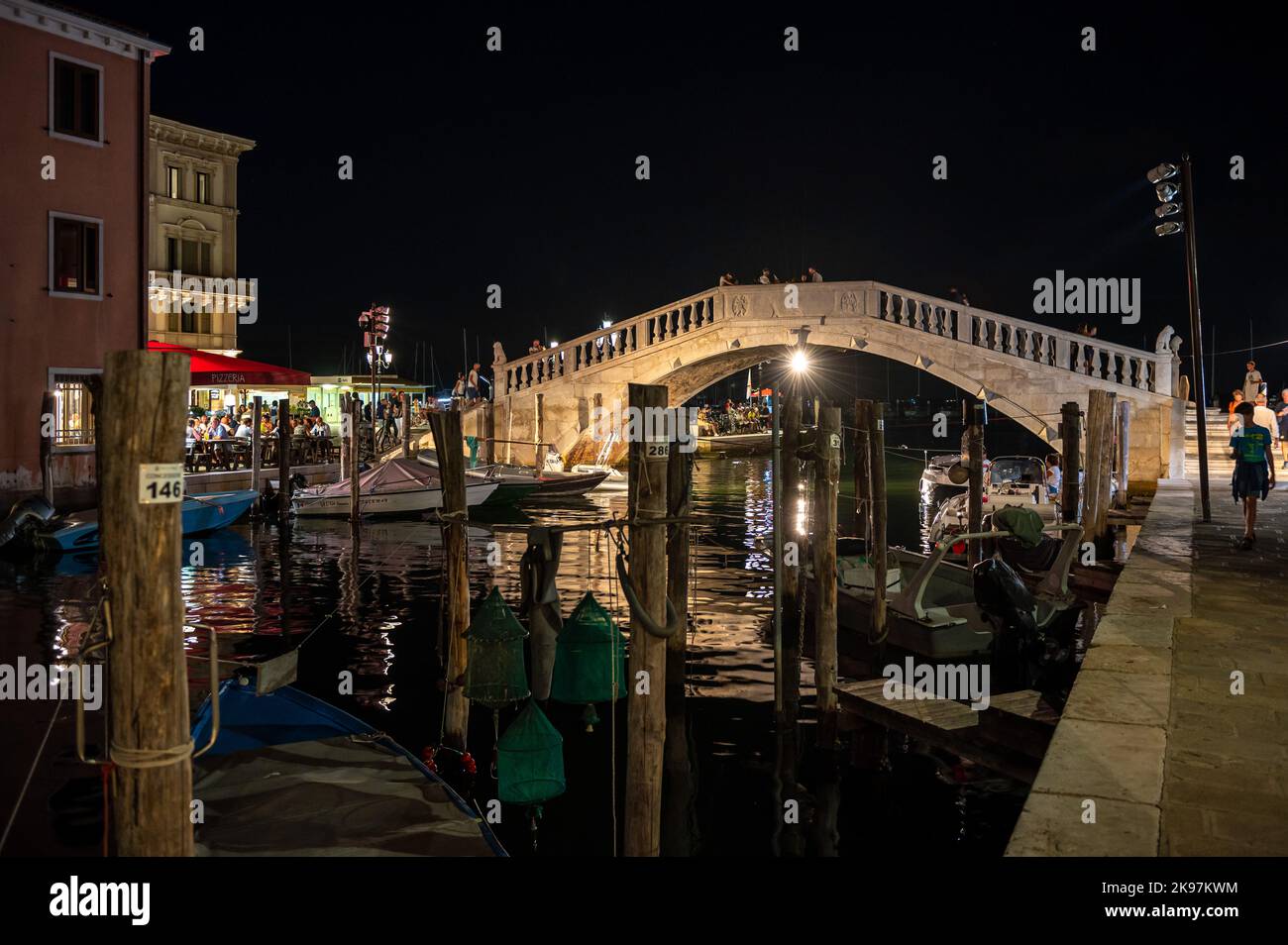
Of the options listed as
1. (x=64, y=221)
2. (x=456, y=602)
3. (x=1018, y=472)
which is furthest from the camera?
(x=1018, y=472)

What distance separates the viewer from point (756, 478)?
1193 inches

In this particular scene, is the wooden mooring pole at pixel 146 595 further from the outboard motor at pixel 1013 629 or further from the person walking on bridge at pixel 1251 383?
the person walking on bridge at pixel 1251 383

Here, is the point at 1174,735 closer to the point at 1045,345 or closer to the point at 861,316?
the point at 1045,345

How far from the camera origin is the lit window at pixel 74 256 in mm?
17109

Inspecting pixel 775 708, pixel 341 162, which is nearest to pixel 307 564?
pixel 341 162

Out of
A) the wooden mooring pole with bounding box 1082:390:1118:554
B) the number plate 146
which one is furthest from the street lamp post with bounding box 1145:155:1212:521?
the number plate 146

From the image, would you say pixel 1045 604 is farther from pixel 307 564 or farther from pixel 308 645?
pixel 307 564

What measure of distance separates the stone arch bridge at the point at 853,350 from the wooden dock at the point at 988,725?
46.0 feet

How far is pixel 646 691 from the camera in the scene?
16.5 ft

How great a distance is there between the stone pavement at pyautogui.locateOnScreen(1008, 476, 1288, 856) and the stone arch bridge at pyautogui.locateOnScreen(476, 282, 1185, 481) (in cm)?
1204

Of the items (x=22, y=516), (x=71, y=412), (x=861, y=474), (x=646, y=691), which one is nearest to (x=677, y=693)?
(x=646, y=691)

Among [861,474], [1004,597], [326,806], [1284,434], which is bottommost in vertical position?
[326,806]

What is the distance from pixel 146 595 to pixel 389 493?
57.6ft
